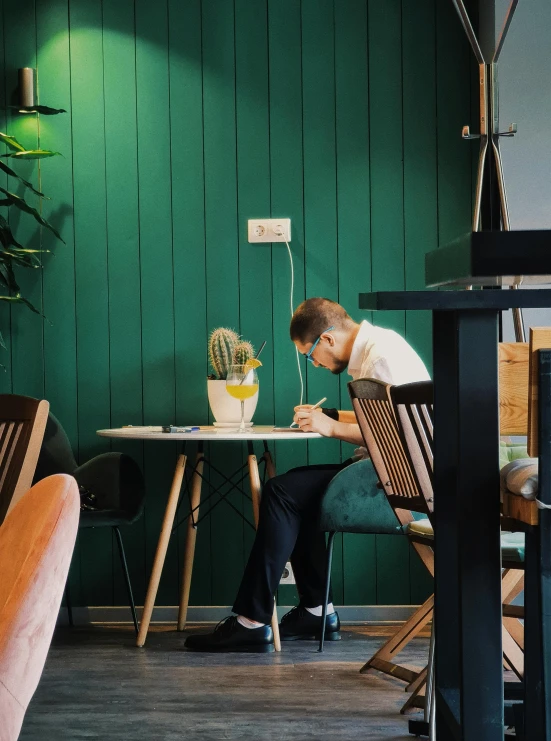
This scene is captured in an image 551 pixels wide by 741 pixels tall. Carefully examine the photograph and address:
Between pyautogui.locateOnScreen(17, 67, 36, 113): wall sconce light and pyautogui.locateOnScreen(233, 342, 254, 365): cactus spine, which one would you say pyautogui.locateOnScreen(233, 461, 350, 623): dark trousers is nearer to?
pyautogui.locateOnScreen(233, 342, 254, 365): cactus spine

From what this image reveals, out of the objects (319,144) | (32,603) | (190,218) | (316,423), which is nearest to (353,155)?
(319,144)

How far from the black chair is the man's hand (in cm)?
78

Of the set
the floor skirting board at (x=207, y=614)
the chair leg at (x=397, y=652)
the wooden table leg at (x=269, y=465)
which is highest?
the wooden table leg at (x=269, y=465)

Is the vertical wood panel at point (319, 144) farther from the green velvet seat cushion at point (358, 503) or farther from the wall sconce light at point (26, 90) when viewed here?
the wall sconce light at point (26, 90)

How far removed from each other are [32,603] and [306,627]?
9.24 ft

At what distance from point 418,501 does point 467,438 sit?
4.77 ft

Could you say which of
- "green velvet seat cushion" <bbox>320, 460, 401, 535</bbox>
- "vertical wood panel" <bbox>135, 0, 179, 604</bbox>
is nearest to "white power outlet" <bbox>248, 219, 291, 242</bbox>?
"vertical wood panel" <bbox>135, 0, 179, 604</bbox>

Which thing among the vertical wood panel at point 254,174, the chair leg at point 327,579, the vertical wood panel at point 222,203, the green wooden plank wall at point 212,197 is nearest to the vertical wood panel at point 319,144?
the green wooden plank wall at point 212,197

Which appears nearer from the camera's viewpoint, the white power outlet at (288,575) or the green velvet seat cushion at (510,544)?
the green velvet seat cushion at (510,544)

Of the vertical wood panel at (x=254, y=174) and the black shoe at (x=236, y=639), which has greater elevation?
the vertical wood panel at (x=254, y=174)

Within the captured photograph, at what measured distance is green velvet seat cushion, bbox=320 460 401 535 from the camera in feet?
10.9

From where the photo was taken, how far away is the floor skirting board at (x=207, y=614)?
4.02 metres

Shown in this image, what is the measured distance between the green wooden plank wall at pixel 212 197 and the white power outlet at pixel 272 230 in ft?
0.15

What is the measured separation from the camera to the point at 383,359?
3316mm
